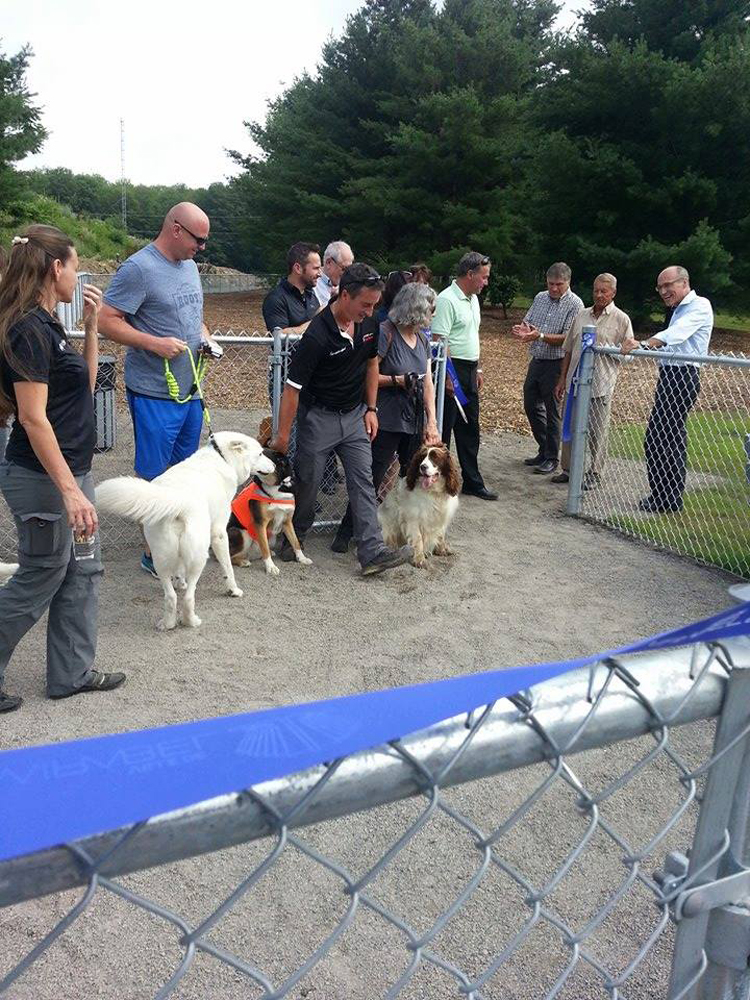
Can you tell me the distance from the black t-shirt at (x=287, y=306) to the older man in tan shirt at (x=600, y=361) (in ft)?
8.12

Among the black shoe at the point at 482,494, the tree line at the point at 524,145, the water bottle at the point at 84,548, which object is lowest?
the black shoe at the point at 482,494

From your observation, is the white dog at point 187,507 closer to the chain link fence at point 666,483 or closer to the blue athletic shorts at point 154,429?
the blue athletic shorts at point 154,429

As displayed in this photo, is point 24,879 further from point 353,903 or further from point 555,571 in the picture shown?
point 555,571

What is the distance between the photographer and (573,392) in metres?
7.54

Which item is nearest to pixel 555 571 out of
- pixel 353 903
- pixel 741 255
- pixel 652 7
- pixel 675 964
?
pixel 675 964

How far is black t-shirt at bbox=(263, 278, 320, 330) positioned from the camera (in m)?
6.61

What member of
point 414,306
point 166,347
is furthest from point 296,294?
point 166,347

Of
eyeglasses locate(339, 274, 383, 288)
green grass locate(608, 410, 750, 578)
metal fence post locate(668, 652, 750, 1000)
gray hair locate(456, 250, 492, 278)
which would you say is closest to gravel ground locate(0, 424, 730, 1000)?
green grass locate(608, 410, 750, 578)

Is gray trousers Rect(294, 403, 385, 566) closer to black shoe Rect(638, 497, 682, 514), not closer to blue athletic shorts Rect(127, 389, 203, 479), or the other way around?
blue athletic shorts Rect(127, 389, 203, 479)

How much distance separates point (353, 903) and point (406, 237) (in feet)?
86.6

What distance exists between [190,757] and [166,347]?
446 centimetres

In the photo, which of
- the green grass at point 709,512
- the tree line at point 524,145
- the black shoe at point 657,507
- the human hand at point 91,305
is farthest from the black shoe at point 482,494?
the tree line at point 524,145

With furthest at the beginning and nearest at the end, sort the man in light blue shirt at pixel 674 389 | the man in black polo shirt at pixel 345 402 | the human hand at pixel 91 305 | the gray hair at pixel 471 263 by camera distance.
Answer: the gray hair at pixel 471 263 < the man in light blue shirt at pixel 674 389 < the man in black polo shirt at pixel 345 402 < the human hand at pixel 91 305

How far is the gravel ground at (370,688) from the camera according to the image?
2.35m
